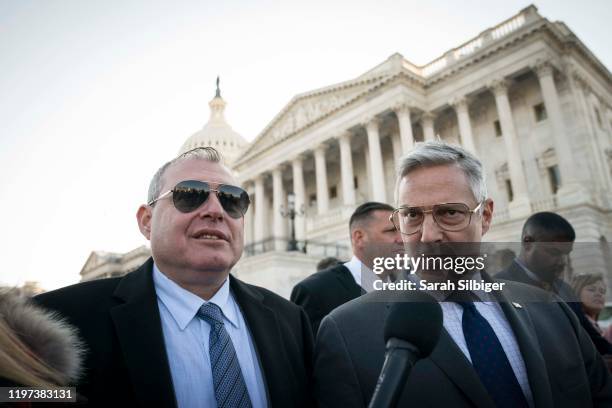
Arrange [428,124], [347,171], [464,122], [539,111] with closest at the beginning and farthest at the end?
1. [539,111]
2. [464,122]
3. [428,124]
4. [347,171]

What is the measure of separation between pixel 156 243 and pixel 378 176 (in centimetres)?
2736

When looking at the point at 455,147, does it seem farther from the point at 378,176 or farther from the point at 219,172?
the point at 378,176

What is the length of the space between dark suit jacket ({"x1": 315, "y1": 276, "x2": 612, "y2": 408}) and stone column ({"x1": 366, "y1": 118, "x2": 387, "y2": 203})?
26.5m

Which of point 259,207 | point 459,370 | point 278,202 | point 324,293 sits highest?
point 259,207

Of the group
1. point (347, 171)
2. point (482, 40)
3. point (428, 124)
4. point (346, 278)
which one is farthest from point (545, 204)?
point (346, 278)

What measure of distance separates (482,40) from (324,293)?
2814 cm

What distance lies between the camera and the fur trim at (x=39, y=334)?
1410 millimetres

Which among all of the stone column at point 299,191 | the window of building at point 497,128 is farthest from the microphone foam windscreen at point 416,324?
the stone column at point 299,191

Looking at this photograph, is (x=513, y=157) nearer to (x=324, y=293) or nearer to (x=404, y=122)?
(x=404, y=122)

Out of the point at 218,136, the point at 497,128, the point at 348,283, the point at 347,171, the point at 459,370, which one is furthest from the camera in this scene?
the point at 218,136

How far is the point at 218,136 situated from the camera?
8538cm

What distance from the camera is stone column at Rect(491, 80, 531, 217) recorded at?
2159 centimetres

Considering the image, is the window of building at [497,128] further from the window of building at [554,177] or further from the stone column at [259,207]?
the stone column at [259,207]

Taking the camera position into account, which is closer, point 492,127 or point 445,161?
point 445,161
